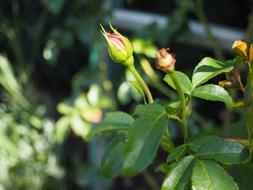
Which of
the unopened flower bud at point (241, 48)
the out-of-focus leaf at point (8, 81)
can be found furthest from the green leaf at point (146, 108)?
the out-of-focus leaf at point (8, 81)

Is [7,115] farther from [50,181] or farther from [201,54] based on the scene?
[201,54]

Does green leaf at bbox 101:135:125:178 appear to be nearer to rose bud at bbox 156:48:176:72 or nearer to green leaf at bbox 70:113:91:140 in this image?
rose bud at bbox 156:48:176:72

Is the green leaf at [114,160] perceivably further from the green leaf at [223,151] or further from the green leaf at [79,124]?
the green leaf at [79,124]

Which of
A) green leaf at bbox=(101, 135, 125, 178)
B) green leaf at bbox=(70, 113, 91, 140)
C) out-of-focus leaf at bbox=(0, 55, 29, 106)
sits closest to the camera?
green leaf at bbox=(101, 135, 125, 178)

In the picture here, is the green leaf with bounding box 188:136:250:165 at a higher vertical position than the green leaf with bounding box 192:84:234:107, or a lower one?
lower

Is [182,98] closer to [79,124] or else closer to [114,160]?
[114,160]

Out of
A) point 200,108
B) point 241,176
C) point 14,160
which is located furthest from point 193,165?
point 200,108

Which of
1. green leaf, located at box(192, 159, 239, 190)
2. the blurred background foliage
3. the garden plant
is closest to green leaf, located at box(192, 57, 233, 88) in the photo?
the garden plant
